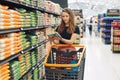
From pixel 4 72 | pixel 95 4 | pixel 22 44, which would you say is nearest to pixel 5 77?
pixel 4 72

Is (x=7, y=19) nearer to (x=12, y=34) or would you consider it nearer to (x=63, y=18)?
(x=12, y=34)

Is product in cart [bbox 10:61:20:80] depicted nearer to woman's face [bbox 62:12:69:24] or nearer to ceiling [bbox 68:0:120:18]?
woman's face [bbox 62:12:69:24]

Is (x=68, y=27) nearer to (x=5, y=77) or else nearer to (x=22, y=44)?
(x=22, y=44)

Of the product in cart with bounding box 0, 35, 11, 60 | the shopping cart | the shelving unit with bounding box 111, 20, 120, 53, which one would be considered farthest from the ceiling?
the product in cart with bounding box 0, 35, 11, 60

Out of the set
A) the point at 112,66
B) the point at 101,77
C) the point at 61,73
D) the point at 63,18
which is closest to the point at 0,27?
the point at 61,73

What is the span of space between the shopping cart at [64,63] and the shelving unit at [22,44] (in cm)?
65

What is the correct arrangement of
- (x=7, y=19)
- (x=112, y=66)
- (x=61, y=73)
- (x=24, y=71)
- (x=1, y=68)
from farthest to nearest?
(x=112, y=66) → (x=24, y=71) → (x=7, y=19) → (x=1, y=68) → (x=61, y=73)

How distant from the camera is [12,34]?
13.4 ft

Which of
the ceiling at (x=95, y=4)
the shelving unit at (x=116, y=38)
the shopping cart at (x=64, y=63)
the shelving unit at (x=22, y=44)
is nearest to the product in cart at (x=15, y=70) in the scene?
the shelving unit at (x=22, y=44)

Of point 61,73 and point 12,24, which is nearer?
point 61,73

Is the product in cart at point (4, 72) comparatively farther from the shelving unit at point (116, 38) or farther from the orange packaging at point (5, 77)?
the shelving unit at point (116, 38)

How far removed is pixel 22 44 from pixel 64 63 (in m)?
1.25

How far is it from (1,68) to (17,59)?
986 millimetres

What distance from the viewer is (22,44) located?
4641 millimetres
